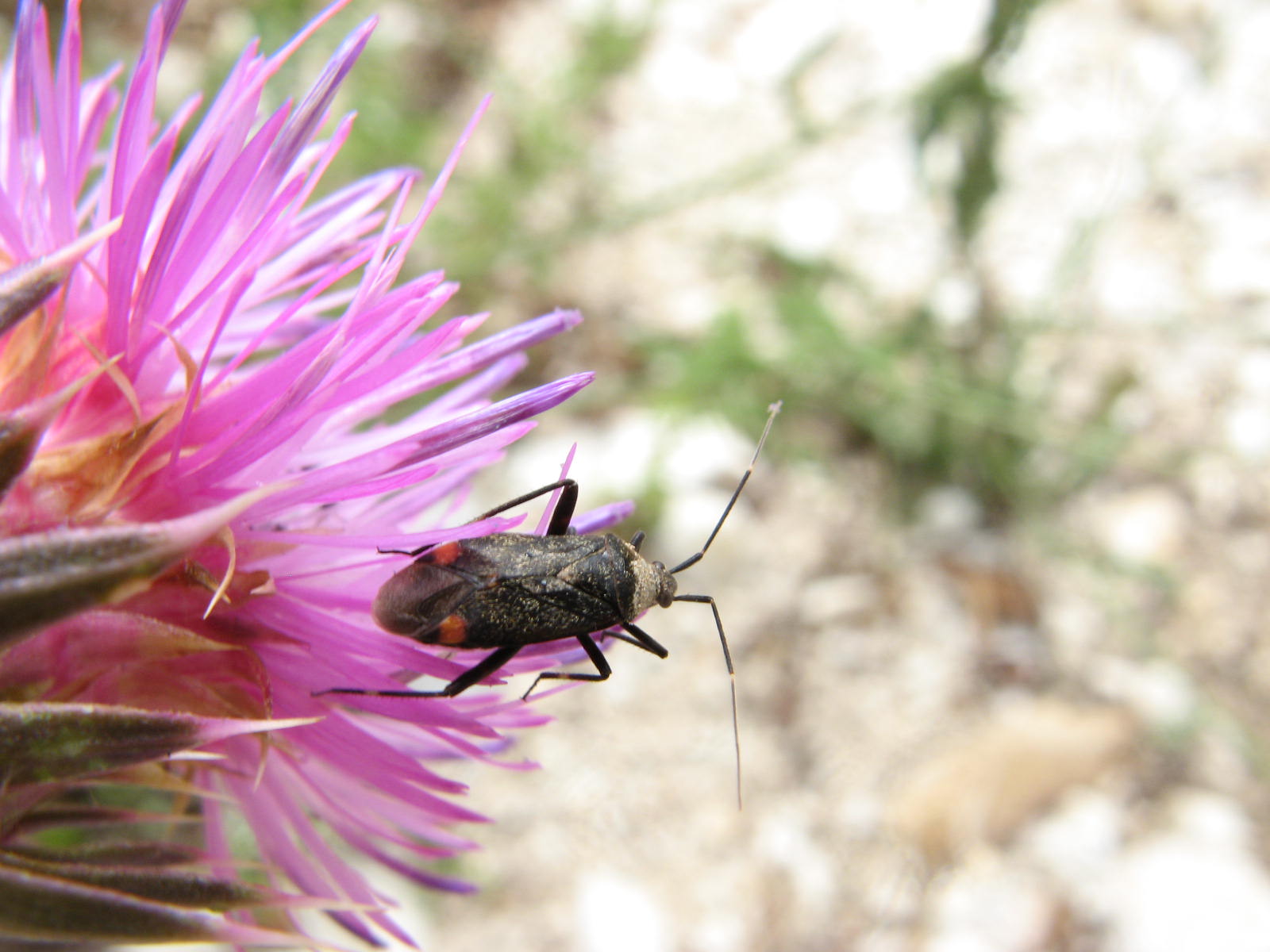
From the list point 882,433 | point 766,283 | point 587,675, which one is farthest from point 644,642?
point 766,283

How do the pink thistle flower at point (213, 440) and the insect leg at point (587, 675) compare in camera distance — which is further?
the insect leg at point (587, 675)

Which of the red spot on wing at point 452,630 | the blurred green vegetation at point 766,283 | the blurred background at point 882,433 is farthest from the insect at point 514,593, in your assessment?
the blurred green vegetation at point 766,283

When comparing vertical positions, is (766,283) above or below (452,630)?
below

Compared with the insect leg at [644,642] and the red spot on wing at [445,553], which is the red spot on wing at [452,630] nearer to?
the red spot on wing at [445,553]

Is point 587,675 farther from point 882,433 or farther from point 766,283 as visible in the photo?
point 766,283

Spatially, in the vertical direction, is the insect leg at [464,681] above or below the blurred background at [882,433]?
above

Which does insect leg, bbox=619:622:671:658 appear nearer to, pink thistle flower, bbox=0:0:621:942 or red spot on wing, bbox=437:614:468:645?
pink thistle flower, bbox=0:0:621:942

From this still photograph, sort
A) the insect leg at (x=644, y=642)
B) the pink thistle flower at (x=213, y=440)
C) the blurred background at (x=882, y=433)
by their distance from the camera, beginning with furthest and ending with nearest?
the blurred background at (x=882, y=433)
the insect leg at (x=644, y=642)
the pink thistle flower at (x=213, y=440)
